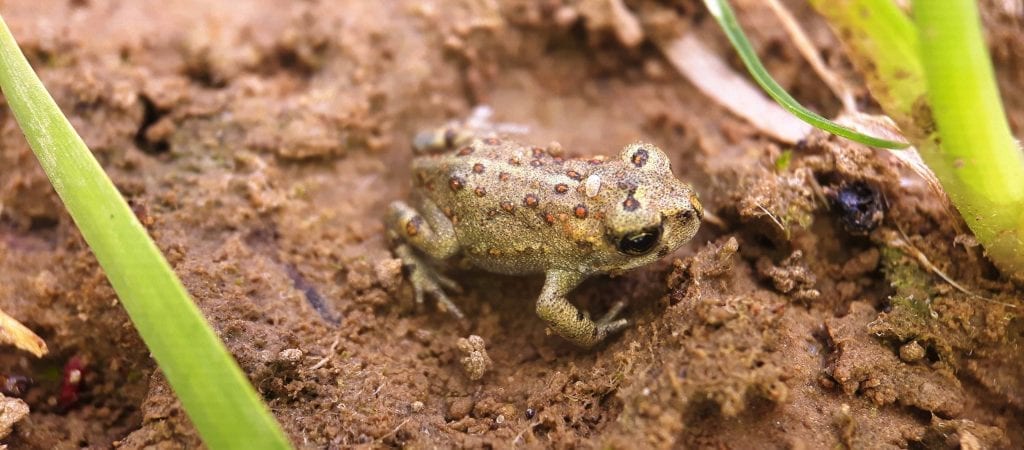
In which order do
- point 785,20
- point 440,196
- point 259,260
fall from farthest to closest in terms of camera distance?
1. point 785,20
2. point 440,196
3. point 259,260

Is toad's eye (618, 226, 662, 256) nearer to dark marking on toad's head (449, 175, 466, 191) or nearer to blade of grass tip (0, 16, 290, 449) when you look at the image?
dark marking on toad's head (449, 175, 466, 191)

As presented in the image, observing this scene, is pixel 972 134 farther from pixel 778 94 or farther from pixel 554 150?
pixel 554 150

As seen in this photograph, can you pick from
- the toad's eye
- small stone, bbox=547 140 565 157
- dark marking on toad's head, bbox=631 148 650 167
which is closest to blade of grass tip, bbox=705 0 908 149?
dark marking on toad's head, bbox=631 148 650 167

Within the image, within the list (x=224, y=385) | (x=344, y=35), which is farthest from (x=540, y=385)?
(x=344, y=35)

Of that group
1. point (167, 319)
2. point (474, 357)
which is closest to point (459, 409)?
point (474, 357)

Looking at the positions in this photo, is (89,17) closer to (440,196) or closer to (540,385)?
(440,196)

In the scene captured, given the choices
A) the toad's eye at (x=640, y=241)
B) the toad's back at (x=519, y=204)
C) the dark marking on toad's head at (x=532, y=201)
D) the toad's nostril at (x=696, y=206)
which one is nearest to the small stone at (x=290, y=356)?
the toad's back at (x=519, y=204)

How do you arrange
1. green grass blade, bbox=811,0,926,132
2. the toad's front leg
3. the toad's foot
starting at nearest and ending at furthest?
1. green grass blade, bbox=811,0,926,132
2. the toad's front leg
3. the toad's foot

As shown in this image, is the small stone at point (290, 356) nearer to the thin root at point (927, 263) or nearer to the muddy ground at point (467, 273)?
the muddy ground at point (467, 273)
